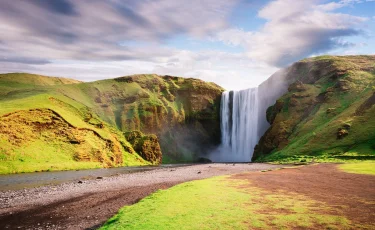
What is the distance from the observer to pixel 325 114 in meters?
84.1

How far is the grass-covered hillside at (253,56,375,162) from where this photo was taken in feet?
210

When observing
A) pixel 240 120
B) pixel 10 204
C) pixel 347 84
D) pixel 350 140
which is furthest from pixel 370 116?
pixel 10 204

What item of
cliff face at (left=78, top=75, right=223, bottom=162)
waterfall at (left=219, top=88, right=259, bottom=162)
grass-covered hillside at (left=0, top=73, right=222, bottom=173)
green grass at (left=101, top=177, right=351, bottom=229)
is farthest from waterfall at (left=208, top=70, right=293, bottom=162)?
green grass at (left=101, top=177, right=351, bottom=229)

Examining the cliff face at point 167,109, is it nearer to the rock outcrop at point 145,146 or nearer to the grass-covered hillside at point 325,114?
the rock outcrop at point 145,146

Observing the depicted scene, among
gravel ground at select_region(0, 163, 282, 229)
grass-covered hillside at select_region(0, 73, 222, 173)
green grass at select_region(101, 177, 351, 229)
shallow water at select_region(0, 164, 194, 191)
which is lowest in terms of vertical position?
shallow water at select_region(0, 164, 194, 191)

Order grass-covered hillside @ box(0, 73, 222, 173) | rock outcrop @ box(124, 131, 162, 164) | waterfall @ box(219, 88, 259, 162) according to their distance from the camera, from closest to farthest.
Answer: grass-covered hillside @ box(0, 73, 222, 173)
rock outcrop @ box(124, 131, 162, 164)
waterfall @ box(219, 88, 259, 162)

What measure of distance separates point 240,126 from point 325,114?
37.2m

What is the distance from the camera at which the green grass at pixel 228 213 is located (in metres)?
12.0

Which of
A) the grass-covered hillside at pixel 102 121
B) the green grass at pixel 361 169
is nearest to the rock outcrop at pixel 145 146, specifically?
the grass-covered hillside at pixel 102 121

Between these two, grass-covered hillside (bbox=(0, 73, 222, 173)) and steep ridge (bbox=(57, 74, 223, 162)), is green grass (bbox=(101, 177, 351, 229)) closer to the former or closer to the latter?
grass-covered hillside (bbox=(0, 73, 222, 173))

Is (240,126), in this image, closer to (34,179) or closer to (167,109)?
(167,109)

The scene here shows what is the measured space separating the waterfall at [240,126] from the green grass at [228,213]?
308 ft

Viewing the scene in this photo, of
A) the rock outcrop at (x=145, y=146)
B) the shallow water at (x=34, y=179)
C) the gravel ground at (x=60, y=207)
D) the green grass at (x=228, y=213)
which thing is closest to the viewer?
the green grass at (x=228, y=213)

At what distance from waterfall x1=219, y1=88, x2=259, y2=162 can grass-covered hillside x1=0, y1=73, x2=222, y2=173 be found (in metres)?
11.3
